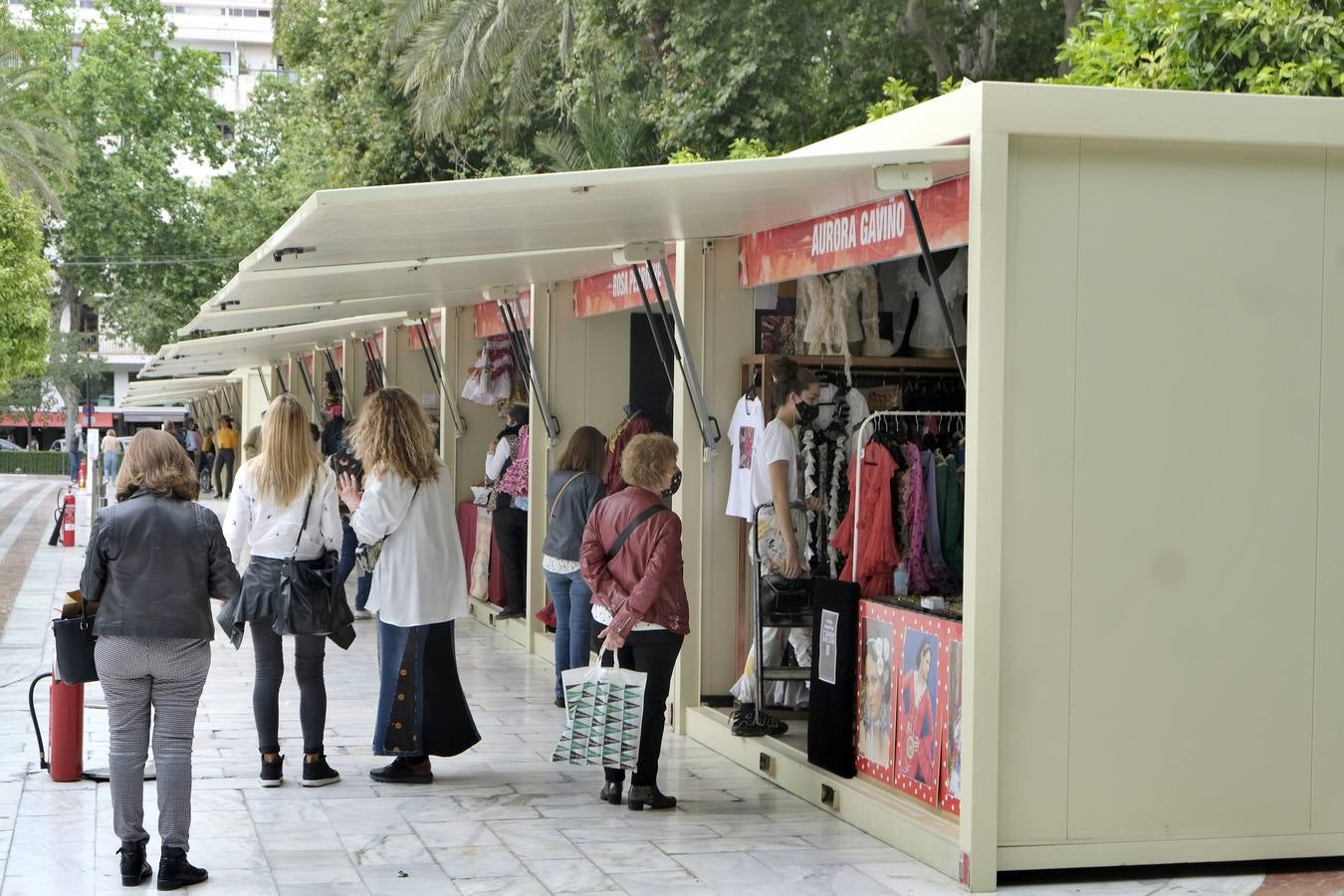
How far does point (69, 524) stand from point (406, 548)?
53.5 feet

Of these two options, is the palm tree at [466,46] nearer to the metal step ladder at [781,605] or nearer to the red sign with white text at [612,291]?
the red sign with white text at [612,291]

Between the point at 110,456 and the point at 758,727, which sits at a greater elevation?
the point at 110,456

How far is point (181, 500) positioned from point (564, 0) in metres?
17.6

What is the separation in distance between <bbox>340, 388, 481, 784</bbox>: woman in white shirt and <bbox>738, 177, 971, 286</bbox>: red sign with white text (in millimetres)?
1925

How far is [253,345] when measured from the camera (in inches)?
723

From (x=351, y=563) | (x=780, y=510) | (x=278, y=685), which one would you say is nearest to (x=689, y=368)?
(x=780, y=510)

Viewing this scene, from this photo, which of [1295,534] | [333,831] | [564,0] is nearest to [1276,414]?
[1295,534]

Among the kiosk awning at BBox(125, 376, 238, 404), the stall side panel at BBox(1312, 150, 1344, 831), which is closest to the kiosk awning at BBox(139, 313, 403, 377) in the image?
the kiosk awning at BBox(125, 376, 238, 404)

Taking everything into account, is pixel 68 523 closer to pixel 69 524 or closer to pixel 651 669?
pixel 69 524

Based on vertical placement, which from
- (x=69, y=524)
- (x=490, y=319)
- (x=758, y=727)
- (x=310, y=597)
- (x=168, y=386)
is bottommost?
(x=69, y=524)

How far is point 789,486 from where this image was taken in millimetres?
8023

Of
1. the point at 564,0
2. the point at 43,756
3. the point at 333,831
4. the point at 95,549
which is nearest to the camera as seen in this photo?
the point at 95,549

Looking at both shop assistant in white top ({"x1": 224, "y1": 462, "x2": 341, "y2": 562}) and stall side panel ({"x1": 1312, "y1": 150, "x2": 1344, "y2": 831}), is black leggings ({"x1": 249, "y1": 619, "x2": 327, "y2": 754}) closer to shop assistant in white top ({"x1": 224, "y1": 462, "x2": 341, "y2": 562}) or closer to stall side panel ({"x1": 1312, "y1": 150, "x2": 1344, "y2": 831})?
shop assistant in white top ({"x1": 224, "y1": 462, "x2": 341, "y2": 562})

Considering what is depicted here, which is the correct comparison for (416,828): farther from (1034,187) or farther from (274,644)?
(1034,187)
